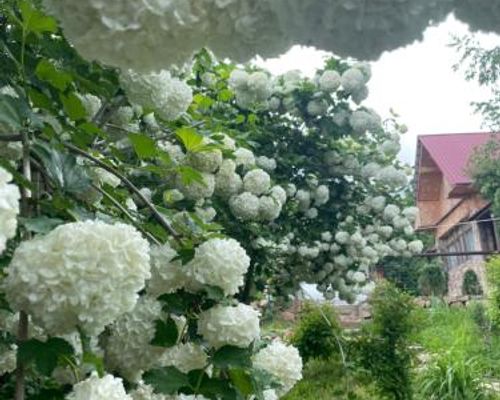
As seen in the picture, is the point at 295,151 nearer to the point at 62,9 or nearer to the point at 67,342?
the point at 67,342

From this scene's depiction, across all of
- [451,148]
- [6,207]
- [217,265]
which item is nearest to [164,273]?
[217,265]

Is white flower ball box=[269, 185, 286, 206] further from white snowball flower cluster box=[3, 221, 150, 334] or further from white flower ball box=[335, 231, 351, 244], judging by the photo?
white snowball flower cluster box=[3, 221, 150, 334]

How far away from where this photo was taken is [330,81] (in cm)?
456

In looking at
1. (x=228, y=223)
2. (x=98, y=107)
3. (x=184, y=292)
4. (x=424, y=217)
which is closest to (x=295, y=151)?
(x=228, y=223)

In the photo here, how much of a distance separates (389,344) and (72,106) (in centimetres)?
487

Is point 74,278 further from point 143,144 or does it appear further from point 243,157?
point 243,157

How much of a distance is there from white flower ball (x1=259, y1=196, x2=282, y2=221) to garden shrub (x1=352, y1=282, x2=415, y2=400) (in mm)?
2462

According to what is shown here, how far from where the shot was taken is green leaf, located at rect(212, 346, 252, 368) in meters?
1.14

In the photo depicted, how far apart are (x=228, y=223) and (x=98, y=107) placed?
6.40 feet

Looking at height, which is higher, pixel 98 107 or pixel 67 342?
pixel 98 107

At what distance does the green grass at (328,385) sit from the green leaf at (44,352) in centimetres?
475

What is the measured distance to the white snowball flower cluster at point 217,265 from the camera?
119 centimetres

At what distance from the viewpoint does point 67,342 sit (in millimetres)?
879

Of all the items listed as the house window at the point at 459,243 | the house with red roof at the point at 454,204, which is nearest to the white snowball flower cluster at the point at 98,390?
the house with red roof at the point at 454,204
